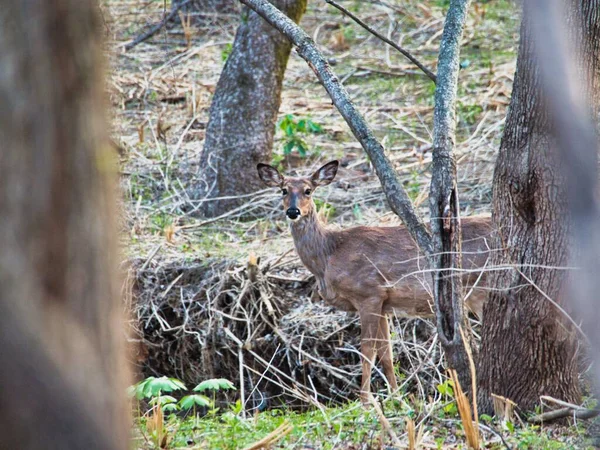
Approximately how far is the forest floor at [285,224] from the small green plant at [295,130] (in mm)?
34

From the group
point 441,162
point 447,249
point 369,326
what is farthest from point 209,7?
point 447,249

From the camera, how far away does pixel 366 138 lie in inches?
221

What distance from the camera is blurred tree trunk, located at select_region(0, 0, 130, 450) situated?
92.0 inches

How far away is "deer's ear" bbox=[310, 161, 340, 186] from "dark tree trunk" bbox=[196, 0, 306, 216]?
6.15ft

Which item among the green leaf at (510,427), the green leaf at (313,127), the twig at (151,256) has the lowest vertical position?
the green leaf at (510,427)

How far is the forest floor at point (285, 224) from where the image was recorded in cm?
542

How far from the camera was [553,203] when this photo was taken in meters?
4.84

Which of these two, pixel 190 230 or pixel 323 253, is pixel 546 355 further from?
pixel 190 230

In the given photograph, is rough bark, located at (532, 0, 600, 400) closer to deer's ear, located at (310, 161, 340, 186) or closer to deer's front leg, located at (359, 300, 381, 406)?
deer's front leg, located at (359, 300, 381, 406)

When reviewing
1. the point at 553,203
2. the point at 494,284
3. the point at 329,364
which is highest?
the point at 553,203

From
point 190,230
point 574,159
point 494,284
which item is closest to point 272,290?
point 190,230

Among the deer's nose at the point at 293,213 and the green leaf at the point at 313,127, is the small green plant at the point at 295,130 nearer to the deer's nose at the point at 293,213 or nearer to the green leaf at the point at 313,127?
the green leaf at the point at 313,127

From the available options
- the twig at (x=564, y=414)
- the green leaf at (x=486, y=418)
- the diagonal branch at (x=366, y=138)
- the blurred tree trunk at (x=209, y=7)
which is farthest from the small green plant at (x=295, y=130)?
the twig at (x=564, y=414)

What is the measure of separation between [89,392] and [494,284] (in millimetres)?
3178
